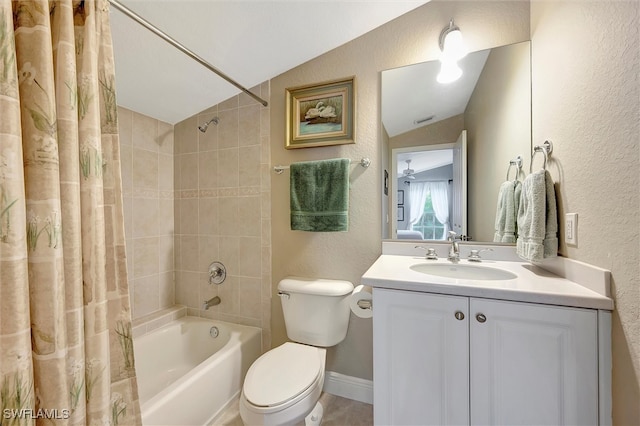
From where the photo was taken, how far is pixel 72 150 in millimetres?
611

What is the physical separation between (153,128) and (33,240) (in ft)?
5.50

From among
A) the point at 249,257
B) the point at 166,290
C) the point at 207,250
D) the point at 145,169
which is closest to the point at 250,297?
the point at 249,257

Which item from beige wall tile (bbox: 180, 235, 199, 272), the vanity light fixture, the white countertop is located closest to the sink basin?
the white countertop

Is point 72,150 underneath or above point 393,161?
underneath

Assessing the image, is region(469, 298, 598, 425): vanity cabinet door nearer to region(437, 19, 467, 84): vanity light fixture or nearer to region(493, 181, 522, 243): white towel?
region(493, 181, 522, 243): white towel

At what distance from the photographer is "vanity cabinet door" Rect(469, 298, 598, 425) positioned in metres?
0.79

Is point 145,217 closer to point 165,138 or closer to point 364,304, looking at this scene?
point 165,138

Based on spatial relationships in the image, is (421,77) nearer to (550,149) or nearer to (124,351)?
(550,149)

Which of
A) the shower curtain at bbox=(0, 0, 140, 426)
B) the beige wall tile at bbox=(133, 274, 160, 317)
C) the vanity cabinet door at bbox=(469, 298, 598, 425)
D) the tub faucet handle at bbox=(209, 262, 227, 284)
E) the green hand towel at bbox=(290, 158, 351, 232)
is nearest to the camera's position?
the shower curtain at bbox=(0, 0, 140, 426)

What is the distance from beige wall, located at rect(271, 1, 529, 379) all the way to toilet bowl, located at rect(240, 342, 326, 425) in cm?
42

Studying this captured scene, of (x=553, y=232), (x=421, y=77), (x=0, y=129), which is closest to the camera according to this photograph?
(x=0, y=129)

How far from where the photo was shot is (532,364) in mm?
842

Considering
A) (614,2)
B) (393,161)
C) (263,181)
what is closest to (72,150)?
(263,181)

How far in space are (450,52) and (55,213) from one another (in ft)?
5.73
